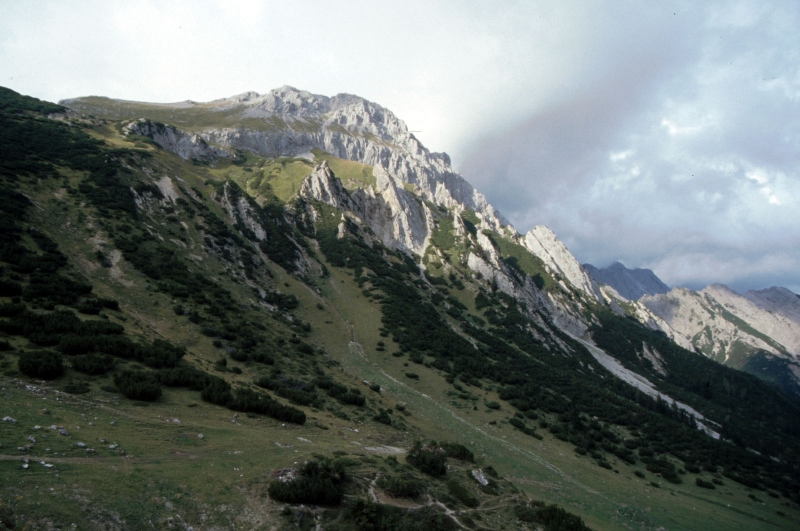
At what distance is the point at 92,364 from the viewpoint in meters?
18.1

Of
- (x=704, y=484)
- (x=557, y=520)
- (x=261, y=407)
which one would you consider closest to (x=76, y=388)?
(x=261, y=407)

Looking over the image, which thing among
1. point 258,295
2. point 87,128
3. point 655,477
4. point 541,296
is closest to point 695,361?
point 541,296

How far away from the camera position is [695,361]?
16975 cm

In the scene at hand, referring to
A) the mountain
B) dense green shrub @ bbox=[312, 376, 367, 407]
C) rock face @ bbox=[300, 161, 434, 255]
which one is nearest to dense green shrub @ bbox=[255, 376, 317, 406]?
the mountain

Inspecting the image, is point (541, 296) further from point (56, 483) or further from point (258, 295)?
point (56, 483)

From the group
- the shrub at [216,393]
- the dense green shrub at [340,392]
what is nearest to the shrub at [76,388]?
the shrub at [216,393]

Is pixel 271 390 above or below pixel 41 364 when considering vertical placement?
below

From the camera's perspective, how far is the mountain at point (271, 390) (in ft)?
40.4

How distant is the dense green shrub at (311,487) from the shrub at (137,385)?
9.71 m

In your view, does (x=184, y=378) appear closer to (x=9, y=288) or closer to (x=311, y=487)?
(x=311, y=487)

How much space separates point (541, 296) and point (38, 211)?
498 feet

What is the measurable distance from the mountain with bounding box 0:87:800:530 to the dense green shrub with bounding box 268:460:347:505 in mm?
71

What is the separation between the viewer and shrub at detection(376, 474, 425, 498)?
1460cm

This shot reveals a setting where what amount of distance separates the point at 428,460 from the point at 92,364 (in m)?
18.0
